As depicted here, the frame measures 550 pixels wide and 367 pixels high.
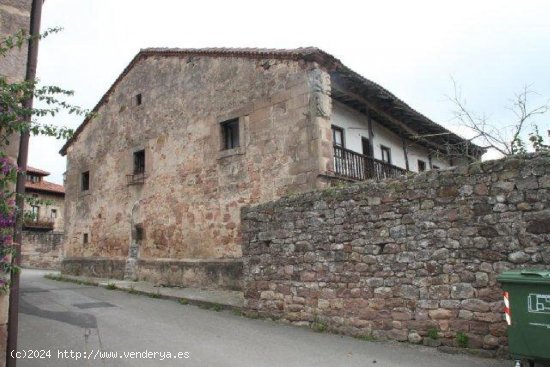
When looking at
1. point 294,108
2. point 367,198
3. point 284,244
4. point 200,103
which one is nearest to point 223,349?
point 284,244

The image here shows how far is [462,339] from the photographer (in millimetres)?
5410

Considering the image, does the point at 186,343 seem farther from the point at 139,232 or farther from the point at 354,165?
the point at 139,232

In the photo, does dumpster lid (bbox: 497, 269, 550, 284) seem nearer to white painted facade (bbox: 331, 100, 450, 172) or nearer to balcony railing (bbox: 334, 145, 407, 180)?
balcony railing (bbox: 334, 145, 407, 180)

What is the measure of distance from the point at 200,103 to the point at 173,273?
16.5ft

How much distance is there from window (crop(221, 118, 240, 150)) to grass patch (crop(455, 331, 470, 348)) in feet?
25.2

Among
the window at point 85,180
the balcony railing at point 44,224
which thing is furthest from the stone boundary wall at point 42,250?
the balcony railing at point 44,224

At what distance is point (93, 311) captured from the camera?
8477 millimetres

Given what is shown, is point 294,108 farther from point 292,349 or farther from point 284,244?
point 292,349

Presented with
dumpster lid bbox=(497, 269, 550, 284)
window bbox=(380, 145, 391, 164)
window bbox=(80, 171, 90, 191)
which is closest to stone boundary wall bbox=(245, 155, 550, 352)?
dumpster lid bbox=(497, 269, 550, 284)

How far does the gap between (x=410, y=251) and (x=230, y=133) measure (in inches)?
280

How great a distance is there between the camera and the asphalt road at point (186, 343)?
5168 millimetres

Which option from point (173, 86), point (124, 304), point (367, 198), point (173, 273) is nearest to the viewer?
point (367, 198)

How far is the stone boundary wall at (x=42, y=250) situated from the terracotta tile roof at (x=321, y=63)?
41.7 ft

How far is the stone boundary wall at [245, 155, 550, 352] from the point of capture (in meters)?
5.25
